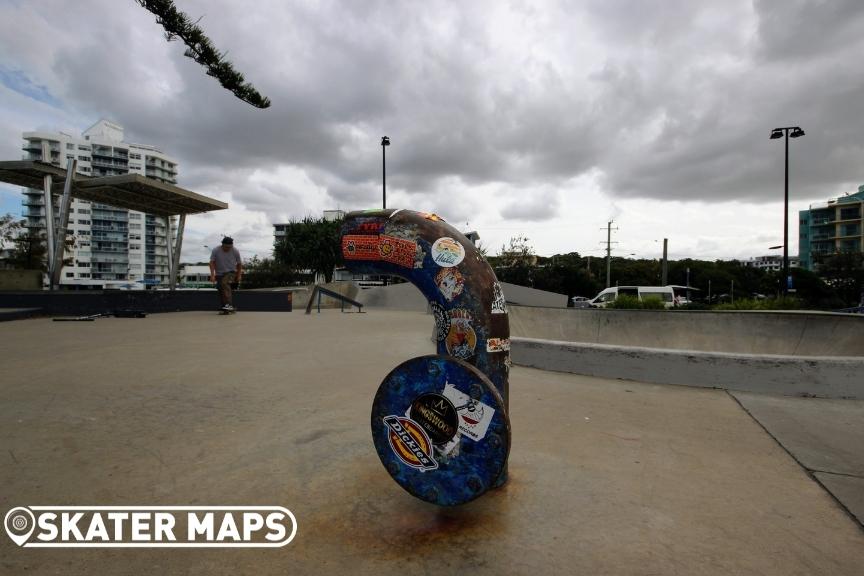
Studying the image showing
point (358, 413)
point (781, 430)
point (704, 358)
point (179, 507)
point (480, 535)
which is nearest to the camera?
point (480, 535)

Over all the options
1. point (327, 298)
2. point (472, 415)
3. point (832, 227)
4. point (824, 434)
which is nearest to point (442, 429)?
point (472, 415)

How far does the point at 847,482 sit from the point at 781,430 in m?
1.02

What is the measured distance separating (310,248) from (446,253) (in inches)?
1601

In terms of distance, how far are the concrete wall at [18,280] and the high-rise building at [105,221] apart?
8625 centimetres

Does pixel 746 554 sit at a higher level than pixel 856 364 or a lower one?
lower

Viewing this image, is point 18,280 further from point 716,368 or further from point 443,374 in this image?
point 716,368

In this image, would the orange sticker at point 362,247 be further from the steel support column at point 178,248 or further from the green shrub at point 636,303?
the steel support column at point 178,248

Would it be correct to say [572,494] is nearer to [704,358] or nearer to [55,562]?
[55,562]

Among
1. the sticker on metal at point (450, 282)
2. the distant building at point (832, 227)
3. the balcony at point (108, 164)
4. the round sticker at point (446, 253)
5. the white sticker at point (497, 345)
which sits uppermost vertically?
Result: the balcony at point (108, 164)

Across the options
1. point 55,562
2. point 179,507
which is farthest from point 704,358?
point 55,562

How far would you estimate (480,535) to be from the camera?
2.18m

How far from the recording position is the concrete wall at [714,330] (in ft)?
25.9

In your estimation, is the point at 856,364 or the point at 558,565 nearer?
the point at 558,565

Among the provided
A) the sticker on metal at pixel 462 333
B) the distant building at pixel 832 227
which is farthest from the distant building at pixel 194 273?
the distant building at pixel 832 227
